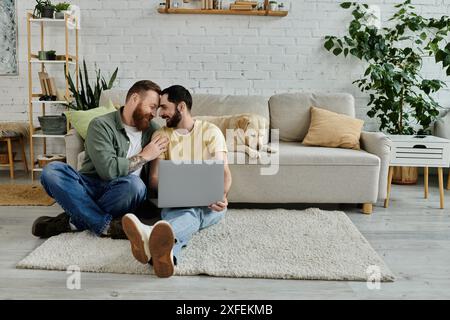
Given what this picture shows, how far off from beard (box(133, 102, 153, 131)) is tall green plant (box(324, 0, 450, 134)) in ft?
7.40

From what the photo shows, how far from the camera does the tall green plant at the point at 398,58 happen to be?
4.05 meters

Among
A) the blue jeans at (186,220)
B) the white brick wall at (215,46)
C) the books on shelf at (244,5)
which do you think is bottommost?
the blue jeans at (186,220)

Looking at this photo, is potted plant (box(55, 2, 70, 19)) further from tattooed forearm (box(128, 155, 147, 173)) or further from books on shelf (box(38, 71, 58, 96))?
tattooed forearm (box(128, 155, 147, 173))

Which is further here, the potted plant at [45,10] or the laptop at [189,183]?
the potted plant at [45,10]

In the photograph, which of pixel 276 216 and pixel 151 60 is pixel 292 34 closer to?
pixel 151 60

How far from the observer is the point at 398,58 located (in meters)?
4.32

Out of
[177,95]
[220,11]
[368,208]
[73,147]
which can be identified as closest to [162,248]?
[177,95]

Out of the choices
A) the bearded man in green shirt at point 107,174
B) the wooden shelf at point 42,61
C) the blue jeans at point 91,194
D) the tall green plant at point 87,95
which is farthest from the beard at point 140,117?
the wooden shelf at point 42,61

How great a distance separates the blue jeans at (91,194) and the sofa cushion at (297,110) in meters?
1.55

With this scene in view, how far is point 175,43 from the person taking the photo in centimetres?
442

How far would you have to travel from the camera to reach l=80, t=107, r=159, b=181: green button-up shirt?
8.18ft

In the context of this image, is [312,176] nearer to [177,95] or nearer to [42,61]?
[177,95]

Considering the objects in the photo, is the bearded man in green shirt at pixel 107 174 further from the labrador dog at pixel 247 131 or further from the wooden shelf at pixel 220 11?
the wooden shelf at pixel 220 11
